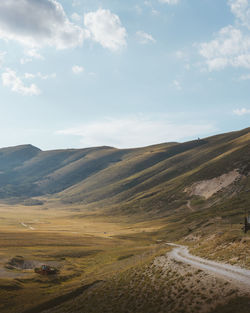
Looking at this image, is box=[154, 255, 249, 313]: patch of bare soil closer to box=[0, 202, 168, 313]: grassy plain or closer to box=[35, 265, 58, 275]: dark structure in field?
box=[0, 202, 168, 313]: grassy plain

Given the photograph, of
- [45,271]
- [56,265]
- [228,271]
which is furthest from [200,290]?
[56,265]

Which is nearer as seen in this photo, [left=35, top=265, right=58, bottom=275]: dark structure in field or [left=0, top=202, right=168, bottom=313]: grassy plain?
[left=0, top=202, right=168, bottom=313]: grassy plain

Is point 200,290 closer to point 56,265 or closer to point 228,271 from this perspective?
point 228,271

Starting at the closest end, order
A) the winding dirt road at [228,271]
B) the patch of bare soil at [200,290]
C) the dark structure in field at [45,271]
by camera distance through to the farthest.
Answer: the patch of bare soil at [200,290], the winding dirt road at [228,271], the dark structure in field at [45,271]

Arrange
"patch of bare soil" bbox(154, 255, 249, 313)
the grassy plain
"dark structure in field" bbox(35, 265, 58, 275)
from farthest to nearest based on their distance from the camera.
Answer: "dark structure in field" bbox(35, 265, 58, 275) < the grassy plain < "patch of bare soil" bbox(154, 255, 249, 313)

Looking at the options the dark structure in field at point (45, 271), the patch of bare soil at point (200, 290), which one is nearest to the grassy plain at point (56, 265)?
the dark structure in field at point (45, 271)

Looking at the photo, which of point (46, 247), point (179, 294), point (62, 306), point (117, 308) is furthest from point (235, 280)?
point (46, 247)

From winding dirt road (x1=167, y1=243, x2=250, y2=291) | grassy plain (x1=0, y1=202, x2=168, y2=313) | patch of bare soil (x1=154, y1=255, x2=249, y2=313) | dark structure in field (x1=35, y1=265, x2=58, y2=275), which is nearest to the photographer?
patch of bare soil (x1=154, y1=255, x2=249, y2=313)

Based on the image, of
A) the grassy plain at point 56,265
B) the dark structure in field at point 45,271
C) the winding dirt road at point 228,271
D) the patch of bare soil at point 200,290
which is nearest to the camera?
the patch of bare soil at point 200,290

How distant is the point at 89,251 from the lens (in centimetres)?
8738

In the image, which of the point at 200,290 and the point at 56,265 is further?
the point at 56,265

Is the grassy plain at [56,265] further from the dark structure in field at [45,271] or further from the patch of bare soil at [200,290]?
the patch of bare soil at [200,290]

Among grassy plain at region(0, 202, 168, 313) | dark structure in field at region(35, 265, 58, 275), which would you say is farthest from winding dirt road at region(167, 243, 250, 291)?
dark structure in field at region(35, 265, 58, 275)

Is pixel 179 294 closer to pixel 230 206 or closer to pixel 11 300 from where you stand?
pixel 11 300
